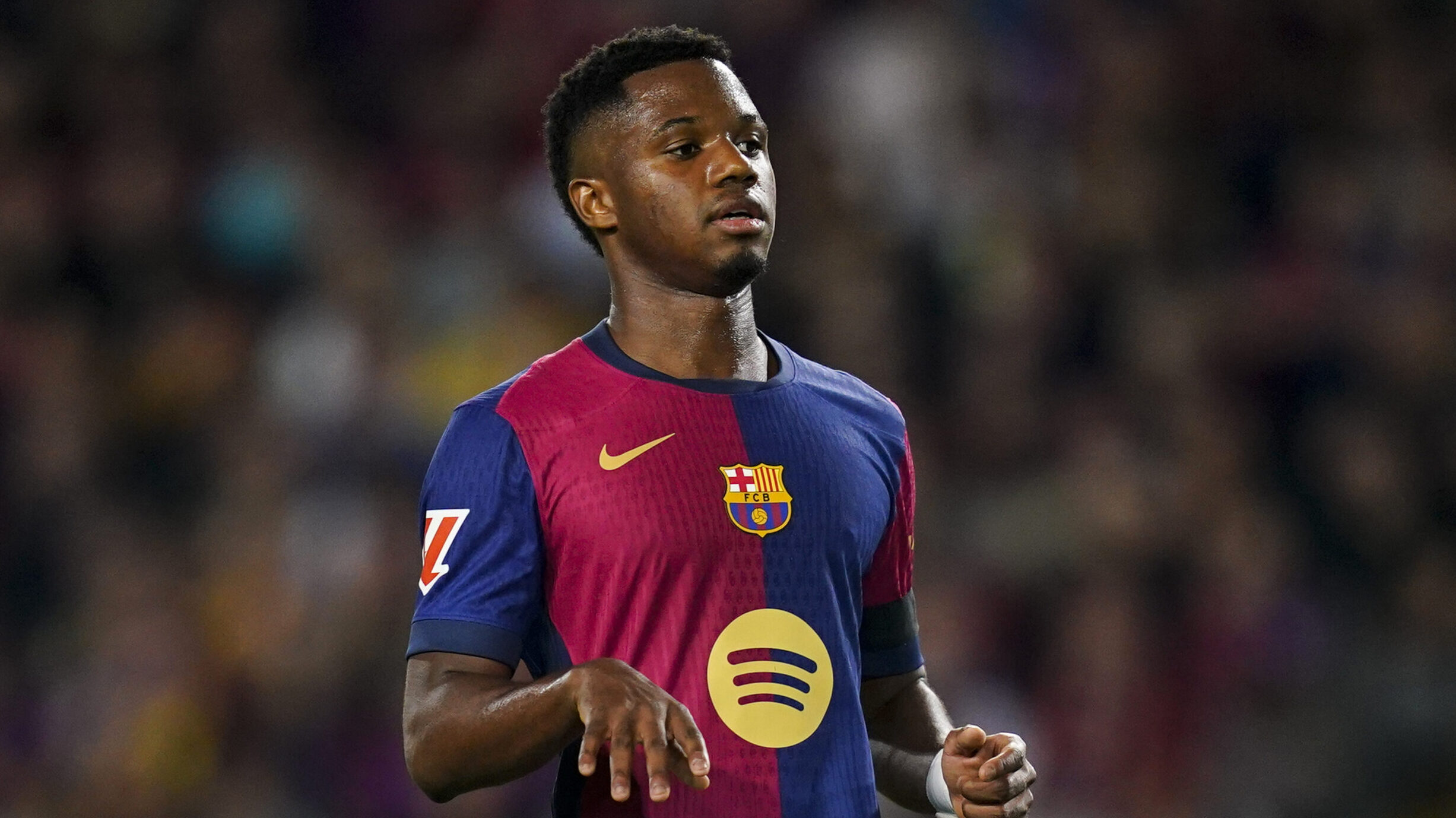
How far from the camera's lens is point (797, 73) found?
7.77 meters

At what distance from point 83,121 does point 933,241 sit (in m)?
3.90

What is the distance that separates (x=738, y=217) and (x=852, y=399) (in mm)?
434

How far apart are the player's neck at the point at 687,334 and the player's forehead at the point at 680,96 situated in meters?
0.32

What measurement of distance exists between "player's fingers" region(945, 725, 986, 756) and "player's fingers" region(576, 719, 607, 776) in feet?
2.43

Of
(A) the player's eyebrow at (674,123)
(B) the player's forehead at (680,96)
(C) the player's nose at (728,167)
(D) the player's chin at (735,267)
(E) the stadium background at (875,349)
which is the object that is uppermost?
(B) the player's forehead at (680,96)

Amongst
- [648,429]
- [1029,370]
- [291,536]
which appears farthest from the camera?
[1029,370]

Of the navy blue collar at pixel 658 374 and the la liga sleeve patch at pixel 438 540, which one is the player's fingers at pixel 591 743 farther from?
the navy blue collar at pixel 658 374

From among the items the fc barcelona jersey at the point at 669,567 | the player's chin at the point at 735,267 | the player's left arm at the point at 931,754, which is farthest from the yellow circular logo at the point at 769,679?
the player's chin at the point at 735,267

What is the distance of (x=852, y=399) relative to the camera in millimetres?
3168

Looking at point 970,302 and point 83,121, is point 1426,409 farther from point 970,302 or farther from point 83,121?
point 83,121

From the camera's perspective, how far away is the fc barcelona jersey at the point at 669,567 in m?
2.73

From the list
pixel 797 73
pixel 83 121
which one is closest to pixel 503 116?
pixel 797 73

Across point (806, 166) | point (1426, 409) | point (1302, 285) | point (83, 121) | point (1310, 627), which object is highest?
point (83, 121)

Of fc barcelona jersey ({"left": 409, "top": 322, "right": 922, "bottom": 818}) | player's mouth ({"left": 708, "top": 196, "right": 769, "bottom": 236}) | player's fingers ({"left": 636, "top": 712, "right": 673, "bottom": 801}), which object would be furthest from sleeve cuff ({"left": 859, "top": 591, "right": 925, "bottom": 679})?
player's fingers ({"left": 636, "top": 712, "right": 673, "bottom": 801})
